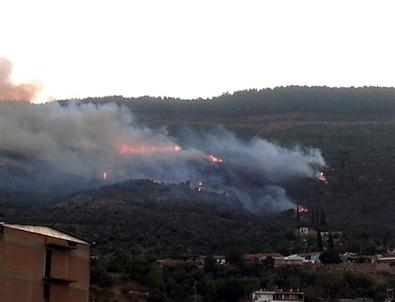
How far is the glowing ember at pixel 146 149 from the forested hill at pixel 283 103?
23080 millimetres

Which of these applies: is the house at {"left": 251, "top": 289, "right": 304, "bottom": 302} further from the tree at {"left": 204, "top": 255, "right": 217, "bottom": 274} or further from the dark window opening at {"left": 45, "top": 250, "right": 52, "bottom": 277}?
the dark window opening at {"left": 45, "top": 250, "right": 52, "bottom": 277}

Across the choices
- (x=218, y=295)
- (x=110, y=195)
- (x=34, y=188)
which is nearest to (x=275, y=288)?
(x=218, y=295)

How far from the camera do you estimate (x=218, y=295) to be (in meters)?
80.9

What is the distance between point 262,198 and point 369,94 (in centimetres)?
4655

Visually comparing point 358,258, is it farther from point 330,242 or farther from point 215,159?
point 215,159

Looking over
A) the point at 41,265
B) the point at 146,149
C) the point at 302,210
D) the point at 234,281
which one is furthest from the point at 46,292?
the point at 146,149

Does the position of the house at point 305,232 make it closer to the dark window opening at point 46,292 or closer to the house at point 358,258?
the house at point 358,258

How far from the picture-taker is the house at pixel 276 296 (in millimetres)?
77812

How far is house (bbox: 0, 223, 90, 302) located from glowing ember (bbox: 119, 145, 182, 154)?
116 m

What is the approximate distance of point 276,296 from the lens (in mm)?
79312

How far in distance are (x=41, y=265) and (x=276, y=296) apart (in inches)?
1666

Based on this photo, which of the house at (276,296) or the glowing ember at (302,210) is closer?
the house at (276,296)

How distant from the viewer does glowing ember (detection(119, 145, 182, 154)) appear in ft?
523

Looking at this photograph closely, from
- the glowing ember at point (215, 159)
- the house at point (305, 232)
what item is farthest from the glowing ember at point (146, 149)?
the house at point (305, 232)
